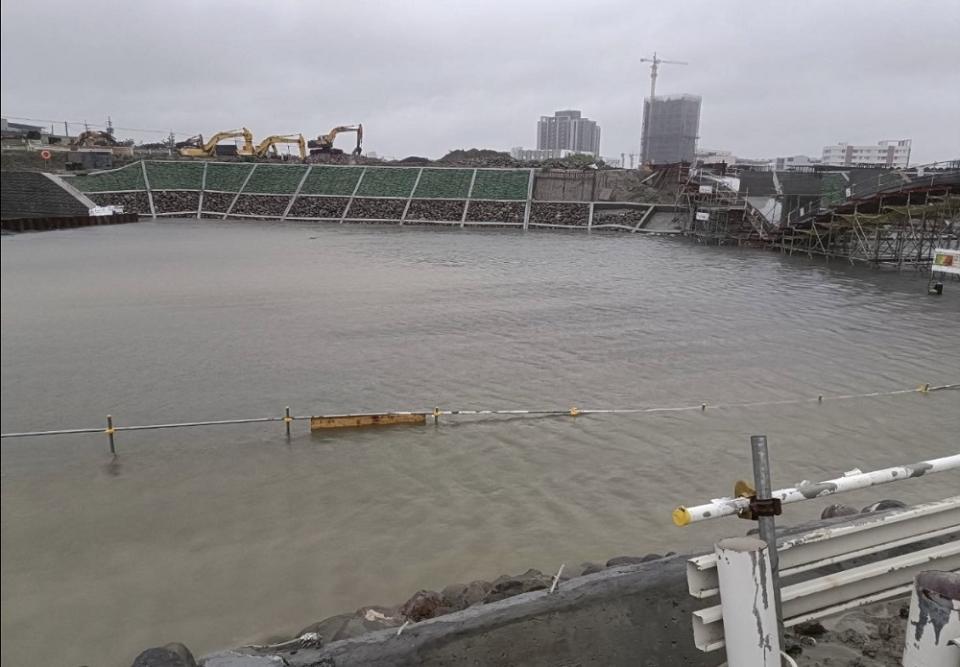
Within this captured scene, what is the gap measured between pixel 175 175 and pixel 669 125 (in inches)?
4627

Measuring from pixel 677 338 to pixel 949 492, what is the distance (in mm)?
7185

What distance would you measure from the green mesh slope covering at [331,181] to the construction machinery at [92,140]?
26.6 metres

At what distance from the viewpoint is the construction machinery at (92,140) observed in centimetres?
6191

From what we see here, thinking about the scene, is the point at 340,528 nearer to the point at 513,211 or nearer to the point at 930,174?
the point at 930,174

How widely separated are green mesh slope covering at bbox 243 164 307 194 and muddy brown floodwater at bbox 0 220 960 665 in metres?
30.8

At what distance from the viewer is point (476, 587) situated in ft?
17.7

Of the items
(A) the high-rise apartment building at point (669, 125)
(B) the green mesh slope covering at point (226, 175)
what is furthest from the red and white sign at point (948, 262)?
(A) the high-rise apartment building at point (669, 125)

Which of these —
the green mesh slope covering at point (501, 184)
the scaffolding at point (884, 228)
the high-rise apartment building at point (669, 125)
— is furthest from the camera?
the high-rise apartment building at point (669, 125)

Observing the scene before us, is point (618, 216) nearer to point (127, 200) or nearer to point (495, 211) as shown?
point (495, 211)

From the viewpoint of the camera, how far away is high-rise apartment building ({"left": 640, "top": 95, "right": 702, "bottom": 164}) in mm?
141625

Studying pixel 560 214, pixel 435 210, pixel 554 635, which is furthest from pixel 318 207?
pixel 554 635

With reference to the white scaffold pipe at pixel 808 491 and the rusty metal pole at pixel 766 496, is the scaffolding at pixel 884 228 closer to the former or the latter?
the white scaffold pipe at pixel 808 491

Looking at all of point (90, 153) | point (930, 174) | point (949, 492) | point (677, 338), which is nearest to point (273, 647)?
point (949, 492)

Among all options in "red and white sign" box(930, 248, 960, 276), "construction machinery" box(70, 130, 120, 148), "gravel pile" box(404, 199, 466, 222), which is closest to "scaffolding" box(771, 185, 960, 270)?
"red and white sign" box(930, 248, 960, 276)
